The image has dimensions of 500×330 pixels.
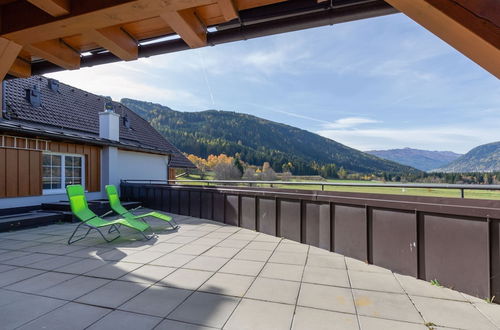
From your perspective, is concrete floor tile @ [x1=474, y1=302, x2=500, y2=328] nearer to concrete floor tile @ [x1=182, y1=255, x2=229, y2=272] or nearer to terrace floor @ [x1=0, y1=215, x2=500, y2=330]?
terrace floor @ [x1=0, y1=215, x2=500, y2=330]

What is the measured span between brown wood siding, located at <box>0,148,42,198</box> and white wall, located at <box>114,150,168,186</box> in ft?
10.5

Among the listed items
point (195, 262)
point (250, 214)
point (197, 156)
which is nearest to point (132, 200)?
point (250, 214)

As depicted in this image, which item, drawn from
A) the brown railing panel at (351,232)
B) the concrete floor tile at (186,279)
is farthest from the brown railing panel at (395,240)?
the concrete floor tile at (186,279)

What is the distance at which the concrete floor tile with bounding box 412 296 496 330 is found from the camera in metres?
2.43

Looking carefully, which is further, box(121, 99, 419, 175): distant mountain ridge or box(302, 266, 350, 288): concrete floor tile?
box(121, 99, 419, 175): distant mountain ridge

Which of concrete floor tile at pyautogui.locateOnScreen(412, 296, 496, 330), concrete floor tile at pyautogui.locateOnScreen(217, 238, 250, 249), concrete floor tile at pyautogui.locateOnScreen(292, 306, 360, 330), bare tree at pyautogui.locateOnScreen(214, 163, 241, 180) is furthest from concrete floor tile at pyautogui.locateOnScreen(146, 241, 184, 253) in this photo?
bare tree at pyautogui.locateOnScreen(214, 163, 241, 180)

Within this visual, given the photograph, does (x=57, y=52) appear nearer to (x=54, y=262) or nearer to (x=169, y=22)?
(x=169, y=22)

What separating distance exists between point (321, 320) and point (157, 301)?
173 centimetres

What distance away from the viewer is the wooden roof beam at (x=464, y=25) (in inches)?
43.9

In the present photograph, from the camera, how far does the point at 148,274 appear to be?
3.61m

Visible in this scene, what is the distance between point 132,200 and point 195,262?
302 inches

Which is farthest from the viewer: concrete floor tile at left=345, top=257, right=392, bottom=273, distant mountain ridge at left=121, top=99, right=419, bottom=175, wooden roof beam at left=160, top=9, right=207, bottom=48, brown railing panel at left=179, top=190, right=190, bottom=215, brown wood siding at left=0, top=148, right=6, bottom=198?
distant mountain ridge at left=121, top=99, right=419, bottom=175

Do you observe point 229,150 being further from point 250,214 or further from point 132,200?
point 250,214

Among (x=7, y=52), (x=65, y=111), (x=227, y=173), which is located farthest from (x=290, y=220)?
(x=227, y=173)
